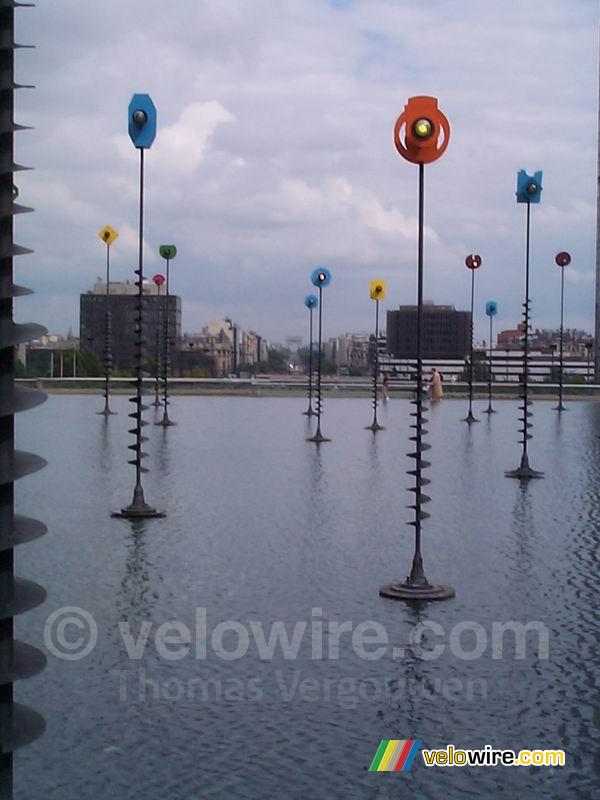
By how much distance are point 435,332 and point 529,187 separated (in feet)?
575

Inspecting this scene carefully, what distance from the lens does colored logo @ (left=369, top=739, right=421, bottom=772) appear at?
22.2 ft

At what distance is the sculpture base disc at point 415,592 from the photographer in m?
11.2

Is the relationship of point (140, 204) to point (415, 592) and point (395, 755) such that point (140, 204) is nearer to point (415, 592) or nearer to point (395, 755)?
point (415, 592)

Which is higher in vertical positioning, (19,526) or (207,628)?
(19,526)

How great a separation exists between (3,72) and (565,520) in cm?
1482

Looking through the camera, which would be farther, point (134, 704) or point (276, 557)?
point (276, 557)

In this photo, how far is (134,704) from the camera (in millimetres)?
7758

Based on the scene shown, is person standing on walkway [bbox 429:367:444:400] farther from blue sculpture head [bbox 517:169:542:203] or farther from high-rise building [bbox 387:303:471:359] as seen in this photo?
high-rise building [bbox 387:303:471:359]

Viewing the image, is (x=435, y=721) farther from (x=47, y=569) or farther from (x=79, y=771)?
(x=47, y=569)

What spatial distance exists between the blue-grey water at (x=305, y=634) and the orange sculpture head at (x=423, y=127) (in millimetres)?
4132

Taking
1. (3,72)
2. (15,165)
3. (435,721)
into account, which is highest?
(3,72)

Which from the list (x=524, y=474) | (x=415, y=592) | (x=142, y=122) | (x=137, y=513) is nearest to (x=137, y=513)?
(x=137, y=513)

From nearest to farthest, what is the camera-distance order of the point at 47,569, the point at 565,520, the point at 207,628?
the point at 207,628 < the point at 47,569 < the point at 565,520

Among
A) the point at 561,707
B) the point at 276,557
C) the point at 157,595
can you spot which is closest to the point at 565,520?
the point at 276,557
